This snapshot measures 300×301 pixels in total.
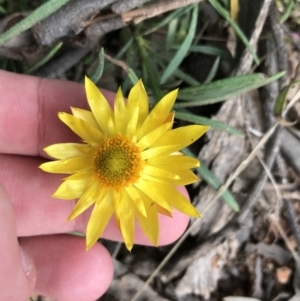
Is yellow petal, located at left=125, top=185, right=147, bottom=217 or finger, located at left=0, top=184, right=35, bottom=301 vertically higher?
yellow petal, located at left=125, top=185, right=147, bottom=217

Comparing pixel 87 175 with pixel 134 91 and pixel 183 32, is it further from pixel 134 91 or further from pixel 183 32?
pixel 183 32

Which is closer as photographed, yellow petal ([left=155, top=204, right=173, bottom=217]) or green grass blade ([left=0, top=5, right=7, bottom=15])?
yellow petal ([left=155, top=204, right=173, bottom=217])

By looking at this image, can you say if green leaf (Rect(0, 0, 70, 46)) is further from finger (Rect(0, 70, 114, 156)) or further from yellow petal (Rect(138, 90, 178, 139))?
yellow petal (Rect(138, 90, 178, 139))

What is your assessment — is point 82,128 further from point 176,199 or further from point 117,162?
point 176,199

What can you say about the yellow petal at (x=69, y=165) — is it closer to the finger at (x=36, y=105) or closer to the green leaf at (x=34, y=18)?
the finger at (x=36, y=105)

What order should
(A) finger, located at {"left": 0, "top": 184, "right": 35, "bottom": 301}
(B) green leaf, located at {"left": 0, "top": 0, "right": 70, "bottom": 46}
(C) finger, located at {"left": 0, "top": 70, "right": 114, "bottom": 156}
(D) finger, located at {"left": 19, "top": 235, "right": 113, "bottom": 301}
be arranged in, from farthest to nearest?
(D) finger, located at {"left": 19, "top": 235, "right": 113, "bottom": 301}
(C) finger, located at {"left": 0, "top": 70, "right": 114, "bottom": 156}
(B) green leaf, located at {"left": 0, "top": 0, "right": 70, "bottom": 46}
(A) finger, located at {"left": 0, "top": 184, "right": 35, "bottom": 301}

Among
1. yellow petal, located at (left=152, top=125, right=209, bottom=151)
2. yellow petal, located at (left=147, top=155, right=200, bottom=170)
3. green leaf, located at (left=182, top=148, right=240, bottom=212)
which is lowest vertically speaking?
green leaf, located at (left=182, top=148, right=240, bottom=212)

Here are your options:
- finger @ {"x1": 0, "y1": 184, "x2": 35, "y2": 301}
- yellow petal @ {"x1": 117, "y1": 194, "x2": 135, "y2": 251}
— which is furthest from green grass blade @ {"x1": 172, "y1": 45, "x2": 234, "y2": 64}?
finger @ {"x1": 0, "y1": 184, "x2": 35, "y2": 301}
